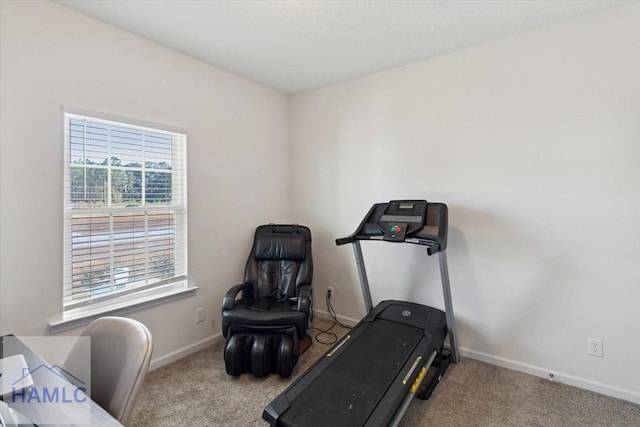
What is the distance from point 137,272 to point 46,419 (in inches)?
63.3

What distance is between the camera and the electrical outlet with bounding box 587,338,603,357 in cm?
209

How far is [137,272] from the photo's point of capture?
94.2 inches

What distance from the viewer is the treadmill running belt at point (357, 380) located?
5.01 ft

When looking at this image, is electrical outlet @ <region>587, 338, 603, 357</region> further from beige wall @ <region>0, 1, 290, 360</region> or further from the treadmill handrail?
beige wall @ <region>0, 1, 290, 360</region>

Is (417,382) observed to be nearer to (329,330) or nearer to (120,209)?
(329,330)

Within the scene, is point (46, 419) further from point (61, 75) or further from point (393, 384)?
point (61, 75)

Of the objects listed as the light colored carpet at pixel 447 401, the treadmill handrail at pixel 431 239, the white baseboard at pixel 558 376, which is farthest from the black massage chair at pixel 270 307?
the white baseboard at pixel 558 376

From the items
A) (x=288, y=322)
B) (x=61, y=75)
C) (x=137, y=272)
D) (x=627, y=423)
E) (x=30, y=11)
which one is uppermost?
(x=30, y=11)

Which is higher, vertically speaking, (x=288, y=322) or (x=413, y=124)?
(x=413, y=124)

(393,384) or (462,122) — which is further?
(462,122)

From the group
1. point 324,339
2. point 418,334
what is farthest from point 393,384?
point 324,339

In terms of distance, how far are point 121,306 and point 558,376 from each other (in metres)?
3.26

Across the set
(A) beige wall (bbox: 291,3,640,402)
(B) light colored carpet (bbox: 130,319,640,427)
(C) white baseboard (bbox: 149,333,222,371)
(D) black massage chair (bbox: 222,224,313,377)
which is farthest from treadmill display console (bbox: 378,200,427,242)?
(C) white baseboard (bbox: 149,333,222,371)

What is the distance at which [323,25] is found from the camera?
217 cm
